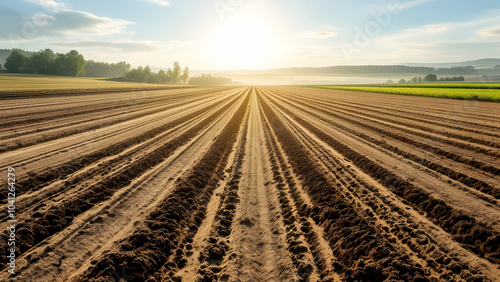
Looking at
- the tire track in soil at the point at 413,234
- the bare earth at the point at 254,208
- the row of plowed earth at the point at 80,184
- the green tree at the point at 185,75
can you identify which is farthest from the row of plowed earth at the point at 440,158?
the green tree at the point at 185,75

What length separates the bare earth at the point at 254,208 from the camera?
13.4ft

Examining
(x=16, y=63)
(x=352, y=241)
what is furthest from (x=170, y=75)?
(x=352, y=241)

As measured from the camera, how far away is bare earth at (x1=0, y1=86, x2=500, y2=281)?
4.08m

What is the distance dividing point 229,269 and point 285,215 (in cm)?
194

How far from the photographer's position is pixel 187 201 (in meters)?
6.33

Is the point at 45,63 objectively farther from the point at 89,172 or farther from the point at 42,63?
the point at 89,172

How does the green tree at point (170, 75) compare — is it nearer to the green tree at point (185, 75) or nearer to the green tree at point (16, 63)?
the green tree at point (185, 75)

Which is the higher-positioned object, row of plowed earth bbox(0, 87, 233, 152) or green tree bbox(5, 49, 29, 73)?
green tree bbox(5, 49, 29, 73)

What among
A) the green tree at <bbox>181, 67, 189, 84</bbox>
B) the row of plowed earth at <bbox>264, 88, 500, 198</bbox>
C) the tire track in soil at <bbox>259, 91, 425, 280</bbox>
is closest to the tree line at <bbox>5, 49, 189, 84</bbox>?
the green tree at <bbox>181, 67, 189, 84</bbox>

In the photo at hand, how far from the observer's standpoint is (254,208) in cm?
612

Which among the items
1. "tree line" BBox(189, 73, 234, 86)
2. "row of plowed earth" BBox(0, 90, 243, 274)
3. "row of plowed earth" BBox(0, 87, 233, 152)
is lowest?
"row of plowed earth" BBox(0, 90, 243, 274)

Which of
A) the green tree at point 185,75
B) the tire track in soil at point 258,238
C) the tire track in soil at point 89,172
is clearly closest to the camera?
the tire track in soil at point 258,238

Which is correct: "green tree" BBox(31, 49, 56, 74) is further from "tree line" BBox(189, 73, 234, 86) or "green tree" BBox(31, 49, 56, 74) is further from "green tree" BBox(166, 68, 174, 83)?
"tree line" BBox(189, 73, 234, 86)

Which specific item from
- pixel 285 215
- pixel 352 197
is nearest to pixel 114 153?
pixel 285 215
